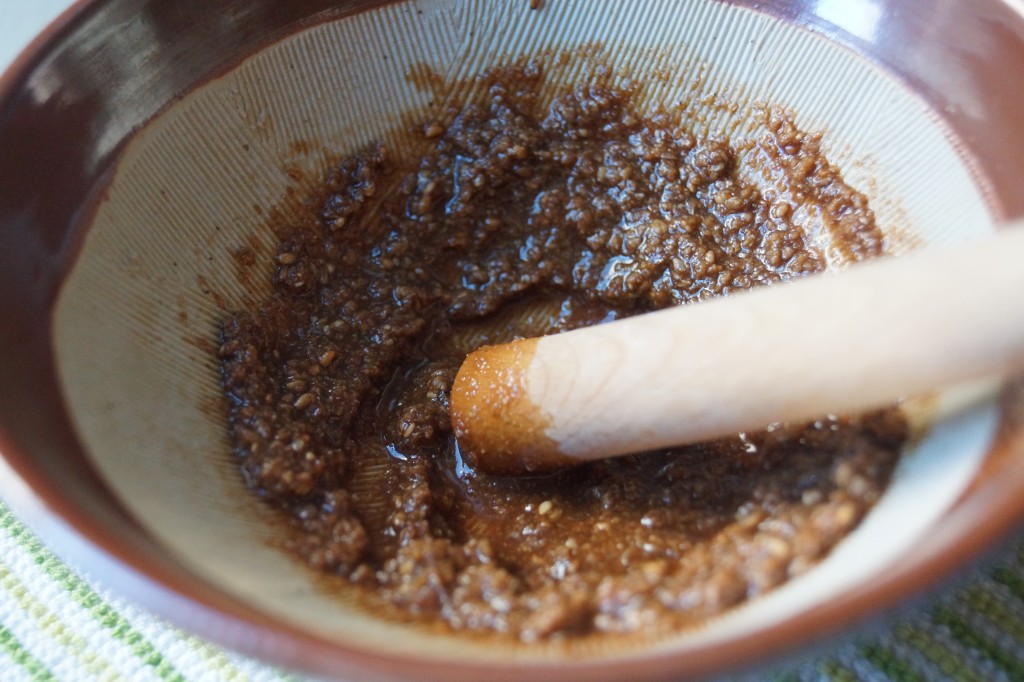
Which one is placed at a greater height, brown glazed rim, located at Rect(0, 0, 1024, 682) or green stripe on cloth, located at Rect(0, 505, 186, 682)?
brown glazed rim, located at Rect(0, 0, 1024, 682)

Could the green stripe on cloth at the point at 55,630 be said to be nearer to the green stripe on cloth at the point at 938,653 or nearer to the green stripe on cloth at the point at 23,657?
the green stripe on cloth at the point at 23,657

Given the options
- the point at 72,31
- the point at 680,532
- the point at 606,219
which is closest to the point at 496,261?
the point at 606,219

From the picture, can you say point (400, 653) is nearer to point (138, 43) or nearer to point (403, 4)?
point (138, 43)

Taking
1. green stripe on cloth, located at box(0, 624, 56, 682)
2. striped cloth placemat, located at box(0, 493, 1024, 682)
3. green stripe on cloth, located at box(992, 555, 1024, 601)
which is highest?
green stripe on cloth, located at box(992, 555, 1024, 601)

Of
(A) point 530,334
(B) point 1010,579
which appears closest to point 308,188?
(A) point 530,334

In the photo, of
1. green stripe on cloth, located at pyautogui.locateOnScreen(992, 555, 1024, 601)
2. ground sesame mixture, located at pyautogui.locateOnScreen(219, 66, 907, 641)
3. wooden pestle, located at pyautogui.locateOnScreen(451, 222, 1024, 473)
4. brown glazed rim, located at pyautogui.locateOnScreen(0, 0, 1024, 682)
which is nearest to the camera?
brown glazed rim, located at pyautogui.locateOnScreen(0, 0, 1024, 682)

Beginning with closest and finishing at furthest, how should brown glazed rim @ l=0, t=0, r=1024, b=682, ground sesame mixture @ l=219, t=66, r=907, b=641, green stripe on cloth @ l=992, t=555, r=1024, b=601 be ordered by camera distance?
brown glazed rim @ l=0, t=0, r=1024, b=682, ground sesame mixture @ l=219, t=66, r=907, b=641, green stripe on cloth @ l=992, t=555, r=1024, b=601

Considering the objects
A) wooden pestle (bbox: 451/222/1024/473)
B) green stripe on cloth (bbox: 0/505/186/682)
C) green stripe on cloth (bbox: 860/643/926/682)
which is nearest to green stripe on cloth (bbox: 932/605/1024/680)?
green stripe on cloth (bbox: 860/643/926/682)

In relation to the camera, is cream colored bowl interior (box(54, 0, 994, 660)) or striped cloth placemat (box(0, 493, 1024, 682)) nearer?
cream colored bowl interior (box(54, 0, 994, 660))

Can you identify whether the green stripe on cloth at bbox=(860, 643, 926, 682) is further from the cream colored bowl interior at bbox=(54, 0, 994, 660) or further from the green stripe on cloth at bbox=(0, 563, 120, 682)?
the green stripe on cloth at bbox=(0, 563, 120, 682)
